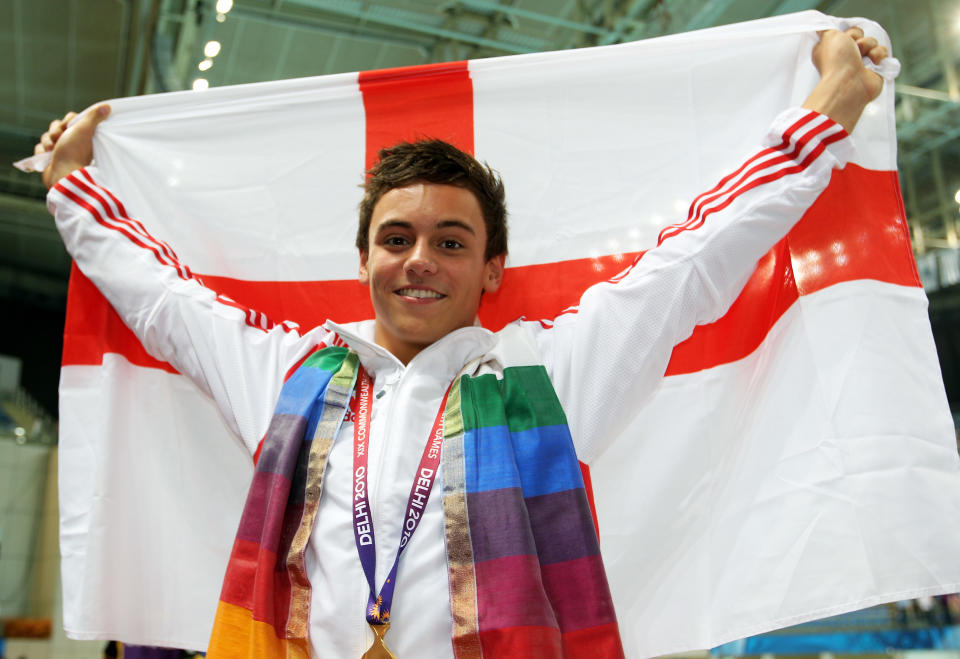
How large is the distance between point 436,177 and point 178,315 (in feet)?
2.02

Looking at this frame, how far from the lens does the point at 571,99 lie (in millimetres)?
1948

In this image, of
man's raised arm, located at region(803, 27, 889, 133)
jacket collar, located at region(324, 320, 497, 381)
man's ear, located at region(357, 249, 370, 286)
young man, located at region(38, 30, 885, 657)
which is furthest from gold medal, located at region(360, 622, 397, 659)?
man's raised arm, located at region(803, 27, 889, 133)

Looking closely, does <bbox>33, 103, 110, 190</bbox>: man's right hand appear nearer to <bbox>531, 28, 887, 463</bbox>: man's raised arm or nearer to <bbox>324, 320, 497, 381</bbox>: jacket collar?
<bbox>324, 320, 497, 381</bbox>: jacket collar

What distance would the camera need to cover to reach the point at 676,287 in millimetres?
1476

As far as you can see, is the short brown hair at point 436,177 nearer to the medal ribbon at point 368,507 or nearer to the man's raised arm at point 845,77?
the medal ribbon at point 368,507

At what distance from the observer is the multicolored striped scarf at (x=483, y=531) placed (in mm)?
1193

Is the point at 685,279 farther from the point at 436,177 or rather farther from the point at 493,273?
the point at 436,177

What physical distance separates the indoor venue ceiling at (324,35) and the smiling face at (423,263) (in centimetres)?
280

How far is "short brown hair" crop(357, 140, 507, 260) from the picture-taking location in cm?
154

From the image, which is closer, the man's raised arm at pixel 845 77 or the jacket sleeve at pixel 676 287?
the jacket sleeve at pixel 676 287

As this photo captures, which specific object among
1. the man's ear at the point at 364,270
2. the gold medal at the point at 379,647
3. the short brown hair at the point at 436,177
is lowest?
the gold medal at the point at 379,647

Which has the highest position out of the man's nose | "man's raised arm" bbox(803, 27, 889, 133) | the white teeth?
"man's raised arm" bbox(803, 27, 889, 133)

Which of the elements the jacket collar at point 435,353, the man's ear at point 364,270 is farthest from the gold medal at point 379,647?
the man's ear at point 364,270

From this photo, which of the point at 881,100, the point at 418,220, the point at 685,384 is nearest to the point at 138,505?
the point at 418,220
